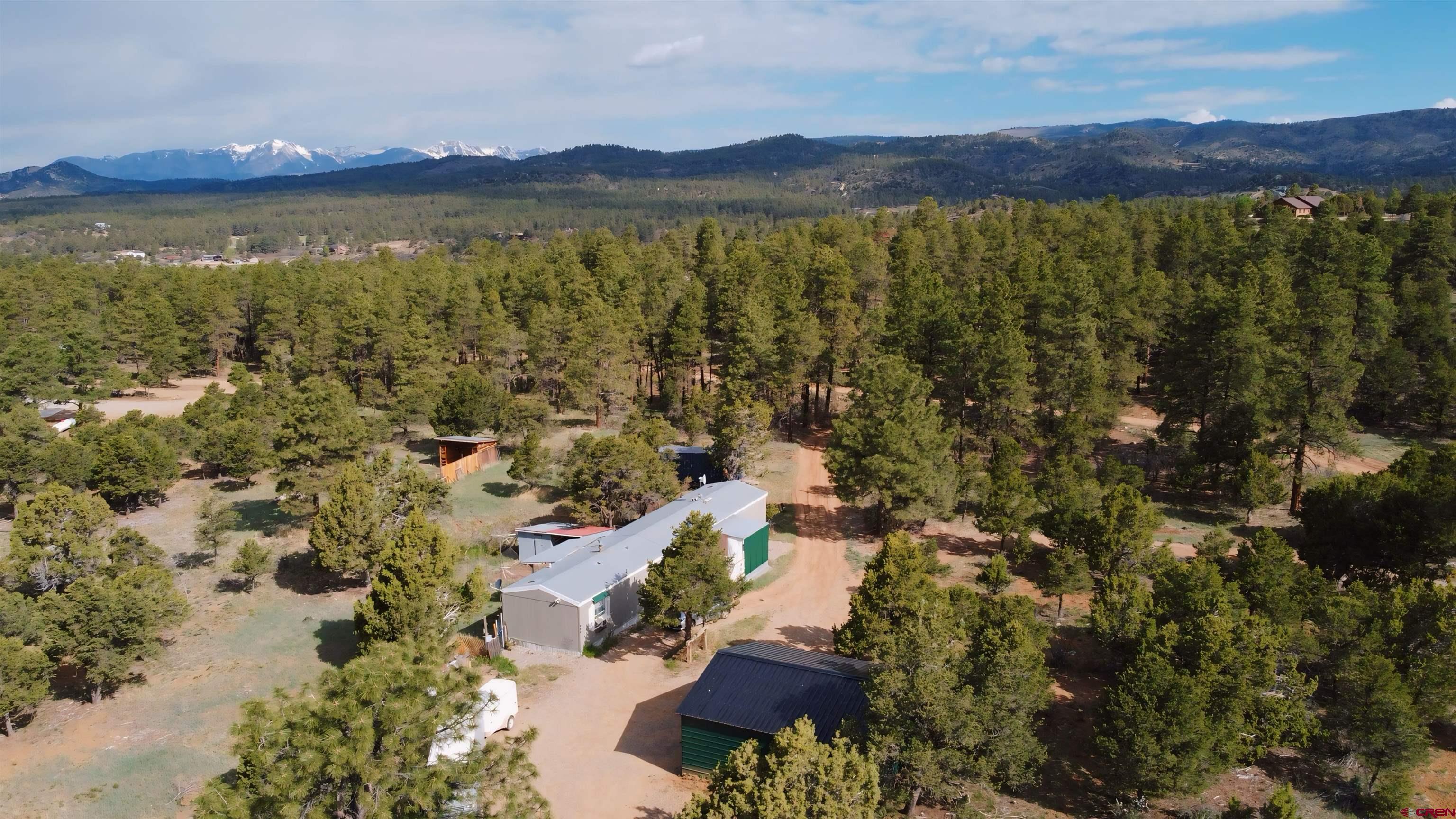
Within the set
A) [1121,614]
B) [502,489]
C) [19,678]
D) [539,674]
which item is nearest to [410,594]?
[539,674]

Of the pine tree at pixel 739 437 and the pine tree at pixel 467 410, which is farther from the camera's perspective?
the pine tree at pixel 467 410

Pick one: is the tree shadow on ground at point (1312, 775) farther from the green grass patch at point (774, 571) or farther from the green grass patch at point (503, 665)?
the green grass patch at point (503, 665)

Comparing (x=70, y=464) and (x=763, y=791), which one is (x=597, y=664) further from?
(x=70, y=464)

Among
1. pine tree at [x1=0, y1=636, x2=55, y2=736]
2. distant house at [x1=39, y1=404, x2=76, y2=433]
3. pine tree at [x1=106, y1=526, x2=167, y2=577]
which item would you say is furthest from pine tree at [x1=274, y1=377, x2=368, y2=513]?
distant house at [x1=39, y1=404, x2=76, y2=433]

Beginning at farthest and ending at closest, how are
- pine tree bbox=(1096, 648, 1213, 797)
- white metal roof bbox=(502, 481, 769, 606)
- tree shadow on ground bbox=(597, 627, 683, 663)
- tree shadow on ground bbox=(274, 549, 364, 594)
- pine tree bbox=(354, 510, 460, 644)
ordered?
tree shadow on ground bbox=(274, 549, 364, 594), white metal roof bbox=(502, 481, 769, 606), tree shadow on ground bbox=(597, 627, 683, 663), pine tree bbox=(354, 510, 460, 644), pine tree bbox=(1096, 648, 1213, 797)

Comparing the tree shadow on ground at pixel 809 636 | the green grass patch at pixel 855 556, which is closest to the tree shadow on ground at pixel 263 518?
the tree shadow on ground at pixel 809 636

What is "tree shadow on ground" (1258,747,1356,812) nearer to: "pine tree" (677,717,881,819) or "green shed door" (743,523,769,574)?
"pine tree" (677,717,881,819)

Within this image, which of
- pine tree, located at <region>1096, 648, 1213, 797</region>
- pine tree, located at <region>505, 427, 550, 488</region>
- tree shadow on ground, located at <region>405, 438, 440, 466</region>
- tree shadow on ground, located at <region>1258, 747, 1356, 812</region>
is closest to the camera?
pine tree, located at <region>1096, 648, 1213, 797</region>
